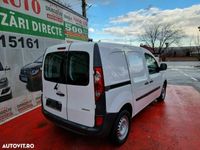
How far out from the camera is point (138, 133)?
3486mm

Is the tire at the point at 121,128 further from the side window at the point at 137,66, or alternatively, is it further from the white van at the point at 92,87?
the side window at the point at 137,66

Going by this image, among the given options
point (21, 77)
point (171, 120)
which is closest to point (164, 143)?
point (171, 120)

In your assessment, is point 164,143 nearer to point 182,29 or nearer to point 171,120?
point 171,120

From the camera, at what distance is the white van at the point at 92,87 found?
8.07 feet

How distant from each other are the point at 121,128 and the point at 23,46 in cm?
369

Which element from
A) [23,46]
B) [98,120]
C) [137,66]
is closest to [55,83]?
[98,120]

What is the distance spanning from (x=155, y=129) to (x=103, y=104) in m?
1.86

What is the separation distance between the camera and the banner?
423cm

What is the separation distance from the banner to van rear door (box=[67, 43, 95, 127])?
8.12 feet

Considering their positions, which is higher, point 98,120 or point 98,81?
point 98,81
